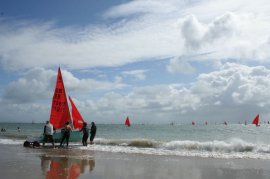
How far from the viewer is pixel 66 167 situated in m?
13.0

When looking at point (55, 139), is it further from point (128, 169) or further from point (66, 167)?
point (128, 169)

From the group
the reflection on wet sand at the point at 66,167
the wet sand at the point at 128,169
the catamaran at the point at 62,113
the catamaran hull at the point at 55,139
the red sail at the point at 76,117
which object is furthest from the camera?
the red sail at the point at 76,117

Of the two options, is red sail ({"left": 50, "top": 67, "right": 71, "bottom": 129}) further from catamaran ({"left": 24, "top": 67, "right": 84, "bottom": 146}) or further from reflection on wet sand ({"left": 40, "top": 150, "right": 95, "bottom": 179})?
reflection on wet sand ({"left": 40, "top": 150, "right": 95, "bottom": 179})

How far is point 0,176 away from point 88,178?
2630 mm

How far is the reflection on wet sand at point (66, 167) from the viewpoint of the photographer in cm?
1130

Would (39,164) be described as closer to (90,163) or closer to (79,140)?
(90,163)

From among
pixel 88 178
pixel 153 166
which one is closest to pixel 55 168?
pixel 88 178

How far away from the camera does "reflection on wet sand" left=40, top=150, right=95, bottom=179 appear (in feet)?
37.1

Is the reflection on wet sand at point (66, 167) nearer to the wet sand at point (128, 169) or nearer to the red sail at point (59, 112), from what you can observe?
the wet sand at point (128, 169)

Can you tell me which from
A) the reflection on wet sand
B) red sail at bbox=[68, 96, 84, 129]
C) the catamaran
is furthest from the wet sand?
red sail at bbox=[68, 96, 84, 129]

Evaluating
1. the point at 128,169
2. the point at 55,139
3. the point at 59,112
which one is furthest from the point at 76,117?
the point at 128,169

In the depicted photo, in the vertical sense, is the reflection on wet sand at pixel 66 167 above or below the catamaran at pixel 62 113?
below

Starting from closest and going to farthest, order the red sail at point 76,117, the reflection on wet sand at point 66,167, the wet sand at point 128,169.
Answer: the reflection on wet sand at point 66,167 < the wet sand at point 128,169 < the red sail at point 76,117

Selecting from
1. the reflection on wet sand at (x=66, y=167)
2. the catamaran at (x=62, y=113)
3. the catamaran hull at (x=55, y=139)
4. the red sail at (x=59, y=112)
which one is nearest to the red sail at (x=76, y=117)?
the catamaran at (x=62, y=113)
